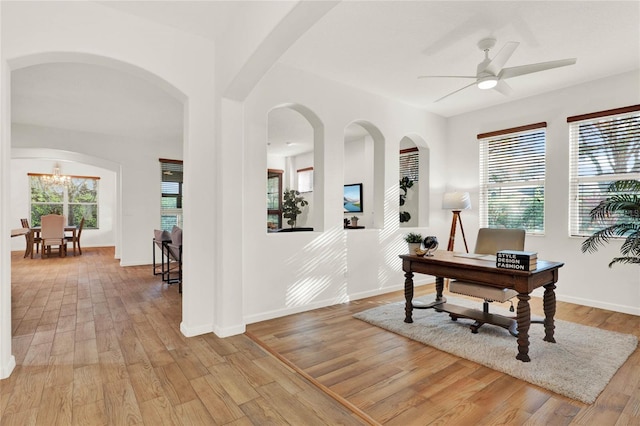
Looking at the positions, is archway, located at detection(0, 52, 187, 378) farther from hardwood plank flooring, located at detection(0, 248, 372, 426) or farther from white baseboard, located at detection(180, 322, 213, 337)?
white baseboard, located at detection(180, 322, 213, 337)

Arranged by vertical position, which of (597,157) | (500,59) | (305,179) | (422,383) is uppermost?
(500,59)

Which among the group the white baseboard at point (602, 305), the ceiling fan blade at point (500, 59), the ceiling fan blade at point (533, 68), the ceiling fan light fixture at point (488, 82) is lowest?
the white baseboard at point (602, 305)

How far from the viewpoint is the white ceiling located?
2.76m

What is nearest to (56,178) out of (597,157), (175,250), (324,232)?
(175,250)

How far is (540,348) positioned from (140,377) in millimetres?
3178

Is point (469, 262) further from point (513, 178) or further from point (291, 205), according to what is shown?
point (291, 205)

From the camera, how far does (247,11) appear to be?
8.47 ft

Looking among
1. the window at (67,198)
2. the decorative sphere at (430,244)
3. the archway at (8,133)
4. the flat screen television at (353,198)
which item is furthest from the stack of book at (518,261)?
the window at (67,198)

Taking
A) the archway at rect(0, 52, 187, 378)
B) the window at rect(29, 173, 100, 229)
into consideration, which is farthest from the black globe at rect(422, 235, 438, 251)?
the window at rect(29, 173, 100, 229)

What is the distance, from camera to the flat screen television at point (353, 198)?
7242mm

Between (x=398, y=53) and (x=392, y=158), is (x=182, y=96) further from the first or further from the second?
(x=392, y=158)

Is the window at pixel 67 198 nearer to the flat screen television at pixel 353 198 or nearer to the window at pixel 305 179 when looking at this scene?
the window at pixel 305 179

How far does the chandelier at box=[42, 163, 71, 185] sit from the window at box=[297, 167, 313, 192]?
6842 millimetres

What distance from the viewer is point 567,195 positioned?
437 cm
